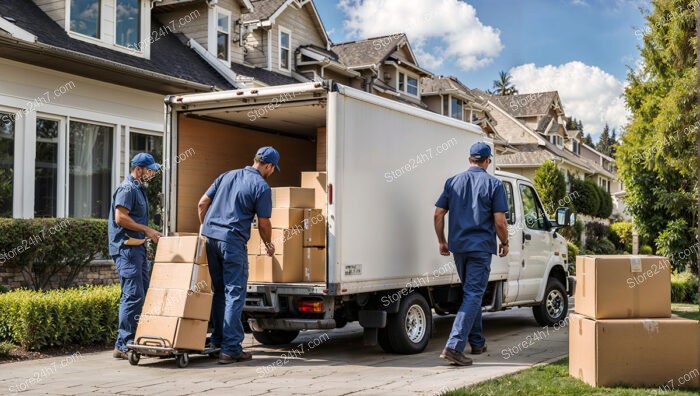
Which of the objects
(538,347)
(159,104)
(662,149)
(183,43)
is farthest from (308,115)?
(662,149)

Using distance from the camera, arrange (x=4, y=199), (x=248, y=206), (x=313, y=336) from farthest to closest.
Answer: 1. (x=4, y=199)
2. (x=313, y=336)
3. (x=248, y=206)

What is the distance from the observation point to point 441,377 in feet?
23.7

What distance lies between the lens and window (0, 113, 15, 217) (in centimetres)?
1300

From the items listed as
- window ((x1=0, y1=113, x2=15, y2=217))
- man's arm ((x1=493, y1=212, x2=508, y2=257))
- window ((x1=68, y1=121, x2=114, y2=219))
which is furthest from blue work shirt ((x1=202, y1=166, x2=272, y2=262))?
window ((x1=68, y1=121, x2=114, y2=219))

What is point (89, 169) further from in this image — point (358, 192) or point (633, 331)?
point (633, 331)

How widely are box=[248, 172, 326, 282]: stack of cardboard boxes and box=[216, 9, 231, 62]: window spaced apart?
44.2 ft

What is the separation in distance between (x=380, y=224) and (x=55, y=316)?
3780 mm

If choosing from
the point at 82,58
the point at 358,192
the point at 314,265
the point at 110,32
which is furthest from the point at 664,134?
the point at 314,265

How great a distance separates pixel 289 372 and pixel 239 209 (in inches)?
65.8

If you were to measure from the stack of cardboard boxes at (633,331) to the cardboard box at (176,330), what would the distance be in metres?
3.54

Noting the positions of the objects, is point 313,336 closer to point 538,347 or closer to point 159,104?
point 538,347

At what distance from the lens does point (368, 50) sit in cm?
3250

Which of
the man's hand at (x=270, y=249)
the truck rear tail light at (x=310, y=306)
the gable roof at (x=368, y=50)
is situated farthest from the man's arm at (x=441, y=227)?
the gable roof at (x=368, y=50)

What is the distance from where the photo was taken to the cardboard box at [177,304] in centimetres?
761
